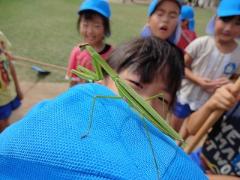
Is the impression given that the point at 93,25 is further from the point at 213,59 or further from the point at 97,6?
the point at 213,59

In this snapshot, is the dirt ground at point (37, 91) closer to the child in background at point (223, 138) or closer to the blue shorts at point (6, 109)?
the blue shorts at point (6, 109)

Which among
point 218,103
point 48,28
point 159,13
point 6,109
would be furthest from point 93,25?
point 48,28

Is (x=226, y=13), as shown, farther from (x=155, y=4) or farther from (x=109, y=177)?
(x=109, y=177)

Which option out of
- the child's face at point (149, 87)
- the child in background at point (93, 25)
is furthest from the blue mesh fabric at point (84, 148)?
the child in background at point (93, 25)

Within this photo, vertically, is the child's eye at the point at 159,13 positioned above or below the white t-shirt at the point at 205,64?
above

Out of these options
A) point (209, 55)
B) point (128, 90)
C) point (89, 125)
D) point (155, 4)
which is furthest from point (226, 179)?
point (155, 4)

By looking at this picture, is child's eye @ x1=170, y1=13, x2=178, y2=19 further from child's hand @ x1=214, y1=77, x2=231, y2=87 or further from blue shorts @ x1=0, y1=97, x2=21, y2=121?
blue shorts @ x1=0, y1=97, x2=21, y2=121
